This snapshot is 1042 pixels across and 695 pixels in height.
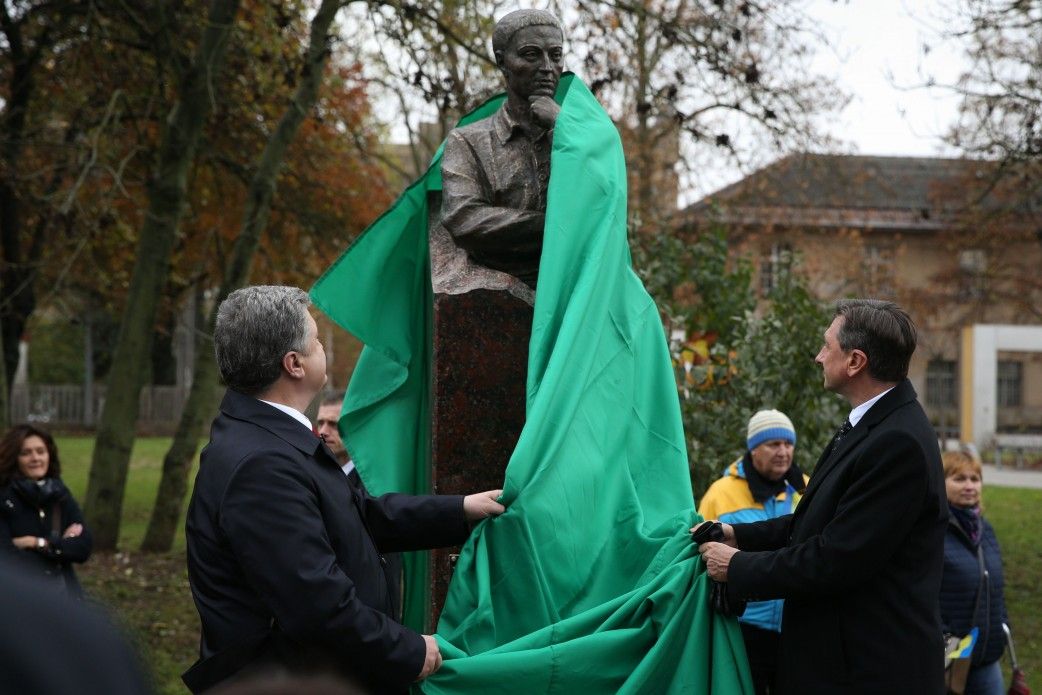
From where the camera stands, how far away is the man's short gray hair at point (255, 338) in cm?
304

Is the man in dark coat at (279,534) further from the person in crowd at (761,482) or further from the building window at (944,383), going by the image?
the building window at (944,383)

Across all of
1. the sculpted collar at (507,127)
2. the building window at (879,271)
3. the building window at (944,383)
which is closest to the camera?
the sculpted collar at (507,127)

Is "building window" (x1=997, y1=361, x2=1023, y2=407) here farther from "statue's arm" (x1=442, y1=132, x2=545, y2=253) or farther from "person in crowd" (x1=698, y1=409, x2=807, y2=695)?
"statue's arm" (x1=442, y1=132, x2=545, y2=253)

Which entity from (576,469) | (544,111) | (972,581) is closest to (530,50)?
(544,111)

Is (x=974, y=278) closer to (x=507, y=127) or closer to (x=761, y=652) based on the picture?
(x=761, y=652)

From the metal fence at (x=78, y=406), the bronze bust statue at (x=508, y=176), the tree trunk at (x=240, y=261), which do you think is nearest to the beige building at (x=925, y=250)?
the tree trunk at (x=240, y=261)

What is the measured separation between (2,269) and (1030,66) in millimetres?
10630

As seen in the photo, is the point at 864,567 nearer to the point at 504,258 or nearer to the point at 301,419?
the point at 301,419

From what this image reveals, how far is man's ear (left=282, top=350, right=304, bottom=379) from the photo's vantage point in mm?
3057

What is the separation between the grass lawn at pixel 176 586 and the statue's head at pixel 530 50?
3.03m

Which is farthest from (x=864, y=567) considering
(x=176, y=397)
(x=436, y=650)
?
(x=176, y=397)

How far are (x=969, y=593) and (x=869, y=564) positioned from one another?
255cm

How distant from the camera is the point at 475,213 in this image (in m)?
4.36

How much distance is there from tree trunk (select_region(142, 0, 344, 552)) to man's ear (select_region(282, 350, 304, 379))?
23.5ft
